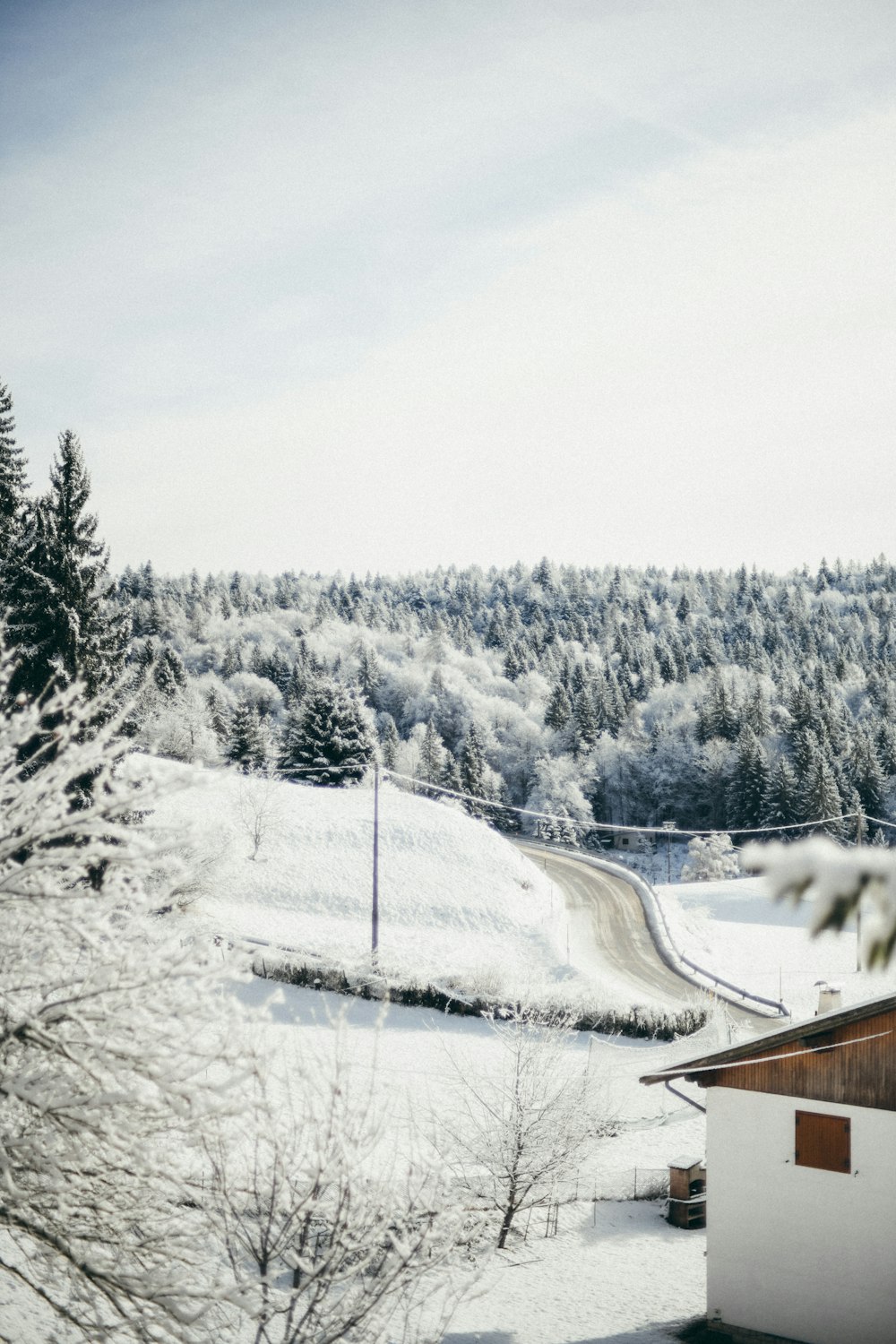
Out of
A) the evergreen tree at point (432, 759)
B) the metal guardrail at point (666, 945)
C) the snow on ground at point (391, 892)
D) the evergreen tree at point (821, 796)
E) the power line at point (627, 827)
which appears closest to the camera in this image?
the snow on ground at point (391, 892)

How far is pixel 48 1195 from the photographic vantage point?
6.20 m

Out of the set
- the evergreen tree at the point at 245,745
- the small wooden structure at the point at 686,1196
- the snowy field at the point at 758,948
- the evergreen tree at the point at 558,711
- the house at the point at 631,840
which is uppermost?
the evergreen tree at the point at 558,711

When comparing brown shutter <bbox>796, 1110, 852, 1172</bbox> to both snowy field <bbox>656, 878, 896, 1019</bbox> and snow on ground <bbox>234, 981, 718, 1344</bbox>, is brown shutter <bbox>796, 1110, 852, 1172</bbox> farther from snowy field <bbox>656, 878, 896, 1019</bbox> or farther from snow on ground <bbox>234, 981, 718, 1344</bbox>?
snowy field <bbox>656, 878, 896, 1019</bbox>

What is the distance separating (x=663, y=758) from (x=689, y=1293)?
301ft

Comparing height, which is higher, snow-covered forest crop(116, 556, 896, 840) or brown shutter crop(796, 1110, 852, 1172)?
snow-covered forest crop(116, 556, 896, 840)


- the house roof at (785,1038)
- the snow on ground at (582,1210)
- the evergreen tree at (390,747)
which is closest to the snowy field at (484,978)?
the snow on ground at (582,1210)

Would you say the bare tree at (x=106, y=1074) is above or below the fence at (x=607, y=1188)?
above

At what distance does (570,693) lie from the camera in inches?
4688

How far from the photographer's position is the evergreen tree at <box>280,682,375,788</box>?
60.2 m

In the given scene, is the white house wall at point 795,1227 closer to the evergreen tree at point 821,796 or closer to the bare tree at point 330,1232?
the bare tree at point 330,1232

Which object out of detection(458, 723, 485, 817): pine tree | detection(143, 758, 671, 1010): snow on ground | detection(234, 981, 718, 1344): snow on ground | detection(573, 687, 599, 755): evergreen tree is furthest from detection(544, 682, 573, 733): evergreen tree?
detection(234, 981, 718, 1344): snow on ground

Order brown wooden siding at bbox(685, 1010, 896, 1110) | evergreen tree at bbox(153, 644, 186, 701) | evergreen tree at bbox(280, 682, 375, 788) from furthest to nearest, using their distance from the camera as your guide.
→ evergreen tree at bbox(153, 644, 186, 701), evergreen tree at bbox(280, 682, 375, 788), brown wooden siding at bbox(685, 1010, 896, 1110)

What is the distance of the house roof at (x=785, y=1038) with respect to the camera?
13.5m

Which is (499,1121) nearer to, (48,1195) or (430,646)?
(48,1195)
